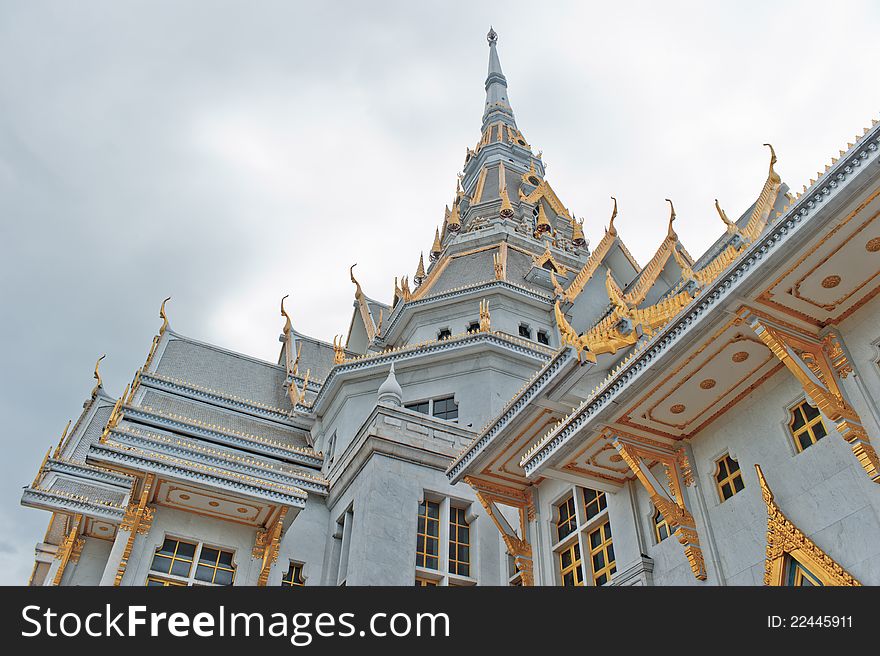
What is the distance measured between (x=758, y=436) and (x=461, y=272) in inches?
775

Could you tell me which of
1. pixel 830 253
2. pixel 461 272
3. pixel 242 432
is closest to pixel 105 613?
pixel 830 253

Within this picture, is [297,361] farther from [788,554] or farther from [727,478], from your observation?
[788,554]

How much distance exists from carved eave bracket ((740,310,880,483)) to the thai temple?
37mm

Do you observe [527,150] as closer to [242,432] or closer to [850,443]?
[242,432]

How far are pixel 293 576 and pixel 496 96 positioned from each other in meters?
48.9

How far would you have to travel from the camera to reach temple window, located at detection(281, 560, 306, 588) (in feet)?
66.5

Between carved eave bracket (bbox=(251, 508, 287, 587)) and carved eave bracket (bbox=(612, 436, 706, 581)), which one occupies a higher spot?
carved eave bracket (bbox=(251, 508, 287, 587))

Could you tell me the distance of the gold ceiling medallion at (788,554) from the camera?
10422mm

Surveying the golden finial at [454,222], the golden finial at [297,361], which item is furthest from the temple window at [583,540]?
the golden finial at [454,222]

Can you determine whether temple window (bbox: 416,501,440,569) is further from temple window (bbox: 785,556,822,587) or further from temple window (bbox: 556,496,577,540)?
temple window (bbox: 785,556,822,587)

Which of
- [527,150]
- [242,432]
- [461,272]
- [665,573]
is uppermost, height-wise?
[527,150]

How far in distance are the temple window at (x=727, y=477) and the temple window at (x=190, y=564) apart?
491 inches

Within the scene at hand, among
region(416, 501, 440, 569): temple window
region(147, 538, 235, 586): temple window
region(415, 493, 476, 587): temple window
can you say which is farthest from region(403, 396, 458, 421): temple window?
region(147, 538, 235, 586): temple window

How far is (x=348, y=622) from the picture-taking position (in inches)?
360
